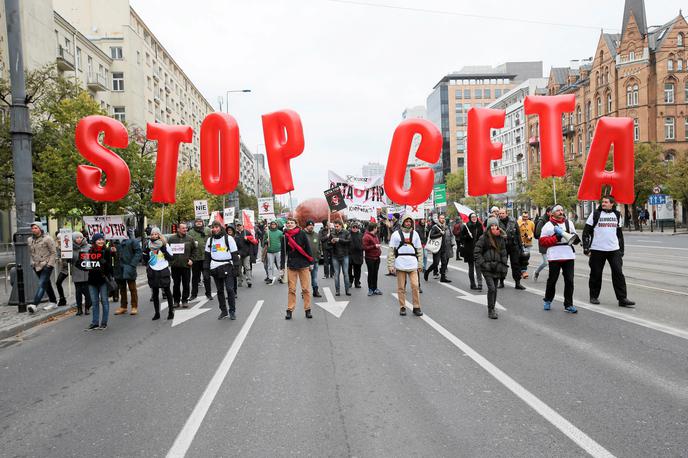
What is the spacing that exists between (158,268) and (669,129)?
6089 centimetres

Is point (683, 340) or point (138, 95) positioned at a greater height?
point (138, 95)

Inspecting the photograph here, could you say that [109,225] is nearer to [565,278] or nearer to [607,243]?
[565,278]

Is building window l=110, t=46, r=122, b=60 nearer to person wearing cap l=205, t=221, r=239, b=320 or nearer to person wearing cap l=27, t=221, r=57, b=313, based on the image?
person wearing cap l=27, t=221, r=57, b=313

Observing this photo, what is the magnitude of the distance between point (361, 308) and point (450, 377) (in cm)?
493

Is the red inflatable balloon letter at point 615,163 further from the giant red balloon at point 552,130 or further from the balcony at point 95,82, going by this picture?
the balcony at point 95,82

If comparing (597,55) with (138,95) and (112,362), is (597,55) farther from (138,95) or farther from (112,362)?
(112,362)

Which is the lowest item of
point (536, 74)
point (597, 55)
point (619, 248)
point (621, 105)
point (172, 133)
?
point (619, 248)

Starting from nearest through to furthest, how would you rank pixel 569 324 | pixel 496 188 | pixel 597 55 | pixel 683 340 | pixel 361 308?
pixel 683 340, pixel 569 324, pixel 361 308, pixel 496 188, pixel 597 55

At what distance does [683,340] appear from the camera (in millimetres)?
6895

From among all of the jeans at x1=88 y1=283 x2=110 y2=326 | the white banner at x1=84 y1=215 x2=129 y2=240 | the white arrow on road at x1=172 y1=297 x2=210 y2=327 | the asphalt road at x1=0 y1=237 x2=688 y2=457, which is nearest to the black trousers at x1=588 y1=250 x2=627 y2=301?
the asphalt road at x1=0 y1=237 x2=688 y2=457

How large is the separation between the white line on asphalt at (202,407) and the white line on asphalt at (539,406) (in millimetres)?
2929

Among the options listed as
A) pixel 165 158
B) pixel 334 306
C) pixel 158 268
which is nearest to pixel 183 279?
pixel 158 268

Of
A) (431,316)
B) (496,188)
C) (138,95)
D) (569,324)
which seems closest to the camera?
(569,324)

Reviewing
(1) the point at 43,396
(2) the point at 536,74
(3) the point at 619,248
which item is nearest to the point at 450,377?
(1) the point at 43,396
